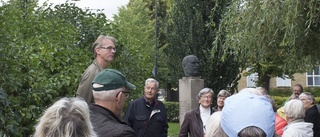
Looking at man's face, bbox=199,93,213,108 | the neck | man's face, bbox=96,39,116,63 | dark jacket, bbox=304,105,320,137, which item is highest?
man's face, bbox=96,39,116,63

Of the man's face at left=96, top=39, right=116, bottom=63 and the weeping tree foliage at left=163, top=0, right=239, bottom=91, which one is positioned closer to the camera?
the man's face at left=96, top=39, right=116, bottom=63

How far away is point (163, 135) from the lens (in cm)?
895

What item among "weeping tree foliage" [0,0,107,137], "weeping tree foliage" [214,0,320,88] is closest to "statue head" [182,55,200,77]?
"weeping tree foliage" [214,0,320,88]

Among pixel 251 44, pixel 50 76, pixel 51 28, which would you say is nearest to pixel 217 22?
pixel 251 44

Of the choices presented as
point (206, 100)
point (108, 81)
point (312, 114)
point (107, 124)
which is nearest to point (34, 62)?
point (206, 100)

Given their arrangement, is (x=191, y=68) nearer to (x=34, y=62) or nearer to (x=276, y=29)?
(x=276, y=29)

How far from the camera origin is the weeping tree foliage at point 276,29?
1215cm

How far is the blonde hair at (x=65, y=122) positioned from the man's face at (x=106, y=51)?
3.09m

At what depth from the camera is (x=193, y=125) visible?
9.19 meters

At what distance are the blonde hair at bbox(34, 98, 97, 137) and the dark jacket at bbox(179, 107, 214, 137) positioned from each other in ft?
19.0

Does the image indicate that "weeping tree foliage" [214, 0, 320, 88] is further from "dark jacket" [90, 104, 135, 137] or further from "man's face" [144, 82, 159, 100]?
"dark jacket" [90, 104, 135, 137]

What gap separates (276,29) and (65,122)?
10.0m

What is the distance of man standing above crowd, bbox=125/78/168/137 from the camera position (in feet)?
28.8

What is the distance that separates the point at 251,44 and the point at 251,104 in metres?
10.3
